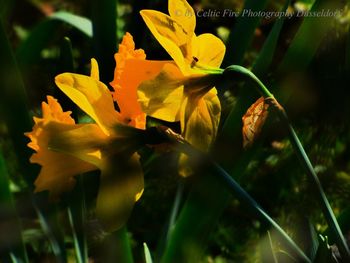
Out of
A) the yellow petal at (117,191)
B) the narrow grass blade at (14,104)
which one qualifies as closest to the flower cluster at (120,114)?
the yellow petal at (117,191)

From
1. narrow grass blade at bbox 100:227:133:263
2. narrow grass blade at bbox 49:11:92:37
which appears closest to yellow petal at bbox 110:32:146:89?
narrow grass blade at bbox 100:227:133:263

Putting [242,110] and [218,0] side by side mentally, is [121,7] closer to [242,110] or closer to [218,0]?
[218,0]

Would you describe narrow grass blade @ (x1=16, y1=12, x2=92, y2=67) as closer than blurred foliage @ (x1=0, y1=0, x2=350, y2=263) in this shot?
No

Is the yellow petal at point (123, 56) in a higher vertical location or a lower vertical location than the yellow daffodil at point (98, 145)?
higher

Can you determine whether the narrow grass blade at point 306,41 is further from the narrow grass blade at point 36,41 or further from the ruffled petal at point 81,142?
the narrow grass blade at point 36,41

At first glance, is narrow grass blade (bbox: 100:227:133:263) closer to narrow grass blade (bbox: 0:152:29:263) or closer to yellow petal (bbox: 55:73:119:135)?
narrow grass blade (bbox: 0:152:29:263)

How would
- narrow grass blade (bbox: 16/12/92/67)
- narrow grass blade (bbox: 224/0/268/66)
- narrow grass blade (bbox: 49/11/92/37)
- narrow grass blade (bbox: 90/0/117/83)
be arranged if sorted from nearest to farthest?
narrow grass blade (bbox: 224/0/268/66)
narrow grass blade (bbox: 90/0/117/83)
narrow grass blade (bbox: 49/11/92/37)
narrow grass blade (bbox: 16/12/92/67)

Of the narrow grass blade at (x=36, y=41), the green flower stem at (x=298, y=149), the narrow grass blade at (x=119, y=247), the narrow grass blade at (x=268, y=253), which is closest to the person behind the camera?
the green flower stem at (x=298, y=149)
